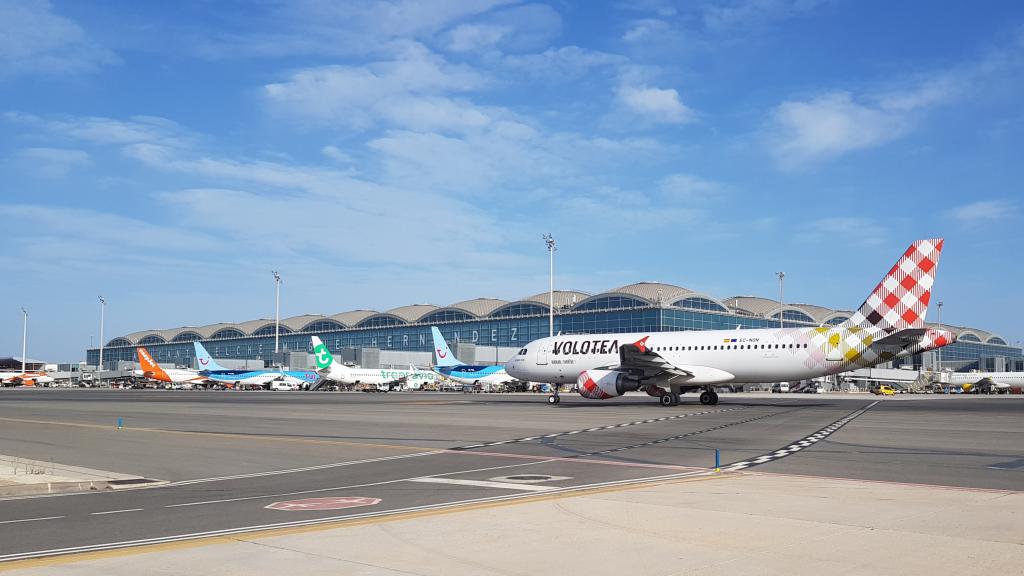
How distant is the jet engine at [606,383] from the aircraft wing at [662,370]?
47cm

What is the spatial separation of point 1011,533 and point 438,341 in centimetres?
8732

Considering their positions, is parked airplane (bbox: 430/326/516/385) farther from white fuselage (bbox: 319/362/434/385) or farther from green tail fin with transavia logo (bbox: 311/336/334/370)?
green tail fin with transavia logo (bbox: 311/336/334/370)

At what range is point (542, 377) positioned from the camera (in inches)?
2071

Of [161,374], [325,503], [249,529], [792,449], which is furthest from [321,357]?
[249,529]

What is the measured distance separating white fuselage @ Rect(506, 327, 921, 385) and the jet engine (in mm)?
2803

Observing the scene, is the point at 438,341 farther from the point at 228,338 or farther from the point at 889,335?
the point at 228,338

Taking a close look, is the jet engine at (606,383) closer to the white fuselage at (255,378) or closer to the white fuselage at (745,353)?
the white fuselage at (745,353)

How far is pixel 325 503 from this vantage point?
1149cm

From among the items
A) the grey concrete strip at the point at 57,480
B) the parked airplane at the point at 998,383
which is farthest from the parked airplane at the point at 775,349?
the parked airplane at the point at 998,383

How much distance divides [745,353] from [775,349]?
62.4 inches

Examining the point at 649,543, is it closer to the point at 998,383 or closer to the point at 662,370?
the point at 662,370

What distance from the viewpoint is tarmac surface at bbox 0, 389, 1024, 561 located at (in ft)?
34.3

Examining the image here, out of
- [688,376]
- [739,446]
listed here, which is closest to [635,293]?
[688,376]

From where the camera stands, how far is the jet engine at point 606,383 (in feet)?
145
